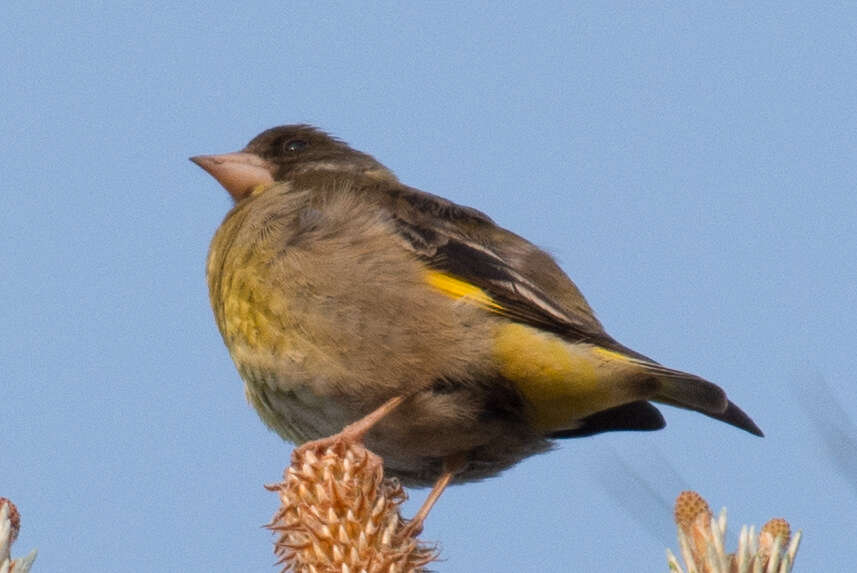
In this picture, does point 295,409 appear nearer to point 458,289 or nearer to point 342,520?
point 458,289

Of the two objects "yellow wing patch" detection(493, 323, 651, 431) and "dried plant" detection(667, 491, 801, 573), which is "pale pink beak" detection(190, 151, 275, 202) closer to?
"yellow wing patch" detection(493, 323, 651, 431)

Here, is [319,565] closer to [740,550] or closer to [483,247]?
[740,550]

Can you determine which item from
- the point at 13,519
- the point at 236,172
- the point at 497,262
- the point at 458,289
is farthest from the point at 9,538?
the point at 236,172

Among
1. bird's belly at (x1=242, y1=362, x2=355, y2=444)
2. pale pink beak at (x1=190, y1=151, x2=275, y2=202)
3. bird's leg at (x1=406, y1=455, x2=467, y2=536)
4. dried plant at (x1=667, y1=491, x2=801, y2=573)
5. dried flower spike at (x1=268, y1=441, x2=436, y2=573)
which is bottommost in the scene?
dried plant at (x1=667, y1=491, x2=801, y2=573)

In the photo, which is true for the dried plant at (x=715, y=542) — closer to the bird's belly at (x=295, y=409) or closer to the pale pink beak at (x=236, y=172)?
the bird's belly at (x=295, y=409)

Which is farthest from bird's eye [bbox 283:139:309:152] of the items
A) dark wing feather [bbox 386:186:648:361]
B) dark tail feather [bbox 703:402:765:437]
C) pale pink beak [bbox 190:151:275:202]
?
dark tail feather [bbox 703:402:765:437]

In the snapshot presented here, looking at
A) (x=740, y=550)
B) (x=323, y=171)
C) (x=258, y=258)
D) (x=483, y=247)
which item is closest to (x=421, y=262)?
(x=483, y=247)

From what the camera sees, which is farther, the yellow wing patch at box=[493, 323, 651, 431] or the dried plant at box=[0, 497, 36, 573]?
the yellow wing patch at box=[493, 323, 651, 431]
